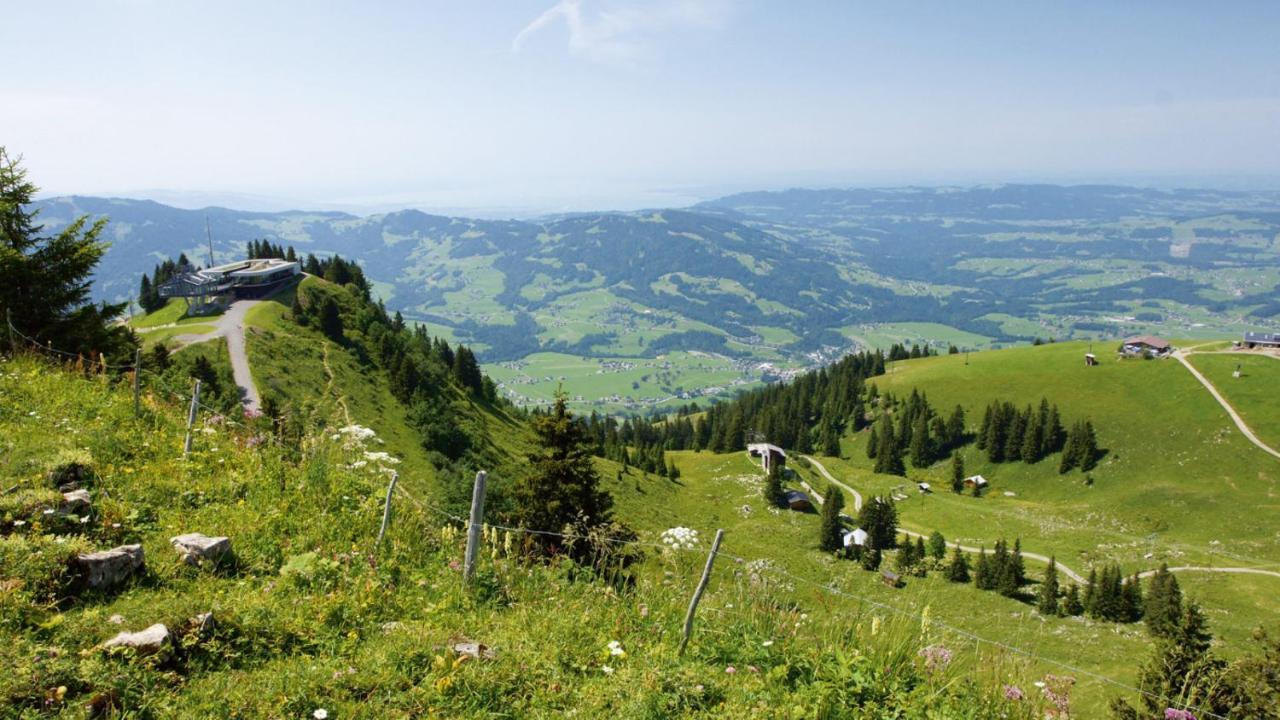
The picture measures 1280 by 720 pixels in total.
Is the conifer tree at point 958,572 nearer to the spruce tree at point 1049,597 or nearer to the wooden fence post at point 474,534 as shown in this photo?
the spruce tree at point 1049,597

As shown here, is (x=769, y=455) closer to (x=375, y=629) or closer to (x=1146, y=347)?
(x=1146, y=347)

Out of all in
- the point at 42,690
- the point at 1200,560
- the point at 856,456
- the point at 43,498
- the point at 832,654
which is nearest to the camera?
the point at 42,690

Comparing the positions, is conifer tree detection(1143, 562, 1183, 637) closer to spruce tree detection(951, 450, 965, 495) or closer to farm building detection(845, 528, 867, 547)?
farm building detection(845, 528, 867, 547)

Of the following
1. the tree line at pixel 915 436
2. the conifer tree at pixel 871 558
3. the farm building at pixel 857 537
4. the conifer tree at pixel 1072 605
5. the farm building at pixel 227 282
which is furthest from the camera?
the tree line at pixel 915 436

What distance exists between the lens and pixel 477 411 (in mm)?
90188

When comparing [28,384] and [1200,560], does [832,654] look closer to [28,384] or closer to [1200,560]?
[28,384]

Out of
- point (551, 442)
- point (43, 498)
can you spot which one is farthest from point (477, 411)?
point (43, 498)

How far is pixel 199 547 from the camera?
8305mm

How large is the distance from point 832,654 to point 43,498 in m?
10.6

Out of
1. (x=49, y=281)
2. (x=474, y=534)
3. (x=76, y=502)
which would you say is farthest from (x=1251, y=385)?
(x=49, y=281)

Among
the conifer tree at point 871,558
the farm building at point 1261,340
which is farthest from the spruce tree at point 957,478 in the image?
the farm building at point 1261,340

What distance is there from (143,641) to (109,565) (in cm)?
194

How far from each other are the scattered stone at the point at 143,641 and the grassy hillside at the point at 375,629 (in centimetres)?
11

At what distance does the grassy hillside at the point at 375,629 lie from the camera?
6.12 meters
